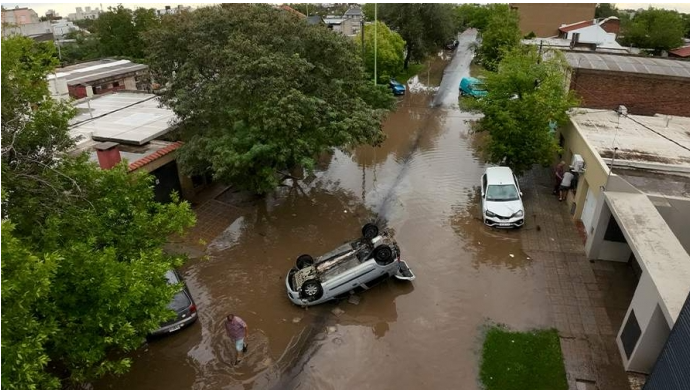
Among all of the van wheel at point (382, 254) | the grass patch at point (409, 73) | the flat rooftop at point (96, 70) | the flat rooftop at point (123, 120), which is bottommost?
the grass patch at point (409, 73)

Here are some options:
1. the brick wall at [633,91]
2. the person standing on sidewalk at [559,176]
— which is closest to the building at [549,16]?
the brick wall at [633,91]

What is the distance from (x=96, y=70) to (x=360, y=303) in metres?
25.1

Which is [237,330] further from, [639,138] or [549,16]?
[549,16]

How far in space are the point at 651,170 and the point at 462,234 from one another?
19.0 feet

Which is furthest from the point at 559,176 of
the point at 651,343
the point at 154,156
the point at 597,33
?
the point at 597,33

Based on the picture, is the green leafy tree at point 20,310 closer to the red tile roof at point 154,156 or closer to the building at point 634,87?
the red tile roof at point 154,156

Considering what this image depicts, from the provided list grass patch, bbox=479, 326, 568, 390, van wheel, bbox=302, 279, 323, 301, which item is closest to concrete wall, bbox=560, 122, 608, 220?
grass patch, bbox=479, 326, 568, 390

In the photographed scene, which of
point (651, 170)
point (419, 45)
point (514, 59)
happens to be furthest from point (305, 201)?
point (419, 45)

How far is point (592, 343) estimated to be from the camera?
35.2 ft

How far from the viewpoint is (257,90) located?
14.5m

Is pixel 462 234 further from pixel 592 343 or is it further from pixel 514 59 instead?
pixel 514 59

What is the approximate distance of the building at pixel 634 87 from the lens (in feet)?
64.1

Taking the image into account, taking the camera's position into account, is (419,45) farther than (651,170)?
Yes

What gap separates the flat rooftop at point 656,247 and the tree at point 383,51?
20.6m
